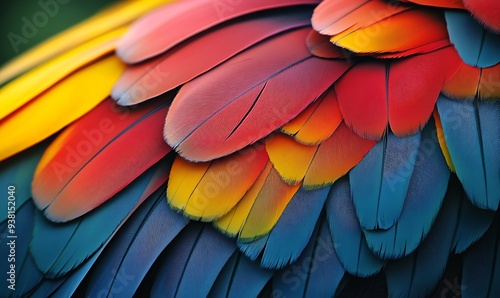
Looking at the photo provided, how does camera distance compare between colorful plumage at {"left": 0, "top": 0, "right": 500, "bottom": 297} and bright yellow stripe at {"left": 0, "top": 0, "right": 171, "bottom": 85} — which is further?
bright yellow stripe at {"left": 0, "top": 0, "right": 171, "bottom": 85}

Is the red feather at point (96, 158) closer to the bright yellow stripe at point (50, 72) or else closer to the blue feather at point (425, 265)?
the bright yellow stripe at point (50, 72)

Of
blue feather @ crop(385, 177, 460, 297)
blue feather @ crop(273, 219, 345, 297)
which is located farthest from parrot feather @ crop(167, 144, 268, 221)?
blue feather @ crop(385, 177, 460, 297)

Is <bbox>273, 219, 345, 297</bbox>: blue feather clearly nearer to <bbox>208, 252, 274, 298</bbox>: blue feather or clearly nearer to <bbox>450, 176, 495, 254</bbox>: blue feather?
<bbox>208, 252, 274, 298</bbox>: blue feather

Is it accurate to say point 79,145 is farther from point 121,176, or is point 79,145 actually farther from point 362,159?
point 362,159

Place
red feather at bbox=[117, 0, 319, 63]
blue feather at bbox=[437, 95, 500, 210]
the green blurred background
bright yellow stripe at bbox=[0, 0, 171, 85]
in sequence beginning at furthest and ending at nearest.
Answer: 1. the green blurred background
2. bright yellow stripe at bbox=[0, 0, 171, 85]
3. red feather at bbox=[117, 0, 319, 63]
4. blue feather at bbox=[437, 95, 500, 210]

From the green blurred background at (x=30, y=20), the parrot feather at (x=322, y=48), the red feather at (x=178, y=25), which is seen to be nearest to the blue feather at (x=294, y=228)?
the parrot feather at (x=322, y=48)

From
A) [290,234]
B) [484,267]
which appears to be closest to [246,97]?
[290,234]
